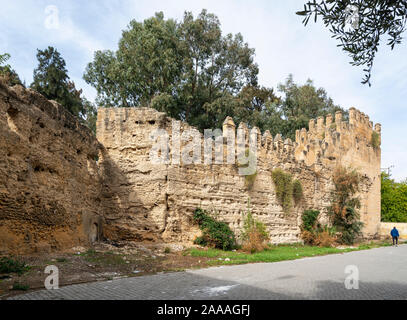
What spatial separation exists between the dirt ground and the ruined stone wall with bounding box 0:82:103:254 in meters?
0.51

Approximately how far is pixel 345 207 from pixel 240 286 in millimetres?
14599

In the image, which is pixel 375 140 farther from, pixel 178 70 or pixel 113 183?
pixel 113 183

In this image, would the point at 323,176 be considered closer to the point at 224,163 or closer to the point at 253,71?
the point at 224,163

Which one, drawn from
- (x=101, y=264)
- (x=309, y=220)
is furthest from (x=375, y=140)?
(x=101, y=264)

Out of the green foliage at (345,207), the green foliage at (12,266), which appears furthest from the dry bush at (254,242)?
the green foliage at (12,266)

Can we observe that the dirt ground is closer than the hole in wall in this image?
Yes

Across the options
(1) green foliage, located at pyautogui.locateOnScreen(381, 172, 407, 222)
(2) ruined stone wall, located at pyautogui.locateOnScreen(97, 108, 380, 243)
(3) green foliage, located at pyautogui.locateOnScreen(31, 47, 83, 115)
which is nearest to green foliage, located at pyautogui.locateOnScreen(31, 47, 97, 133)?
(3) green foliage, located at pyautogui.locateOnScreen(31, 47, 83, 115)

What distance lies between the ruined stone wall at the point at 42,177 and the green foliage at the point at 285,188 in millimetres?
8093

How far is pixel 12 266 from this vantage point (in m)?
6.68

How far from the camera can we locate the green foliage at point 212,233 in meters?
12.1

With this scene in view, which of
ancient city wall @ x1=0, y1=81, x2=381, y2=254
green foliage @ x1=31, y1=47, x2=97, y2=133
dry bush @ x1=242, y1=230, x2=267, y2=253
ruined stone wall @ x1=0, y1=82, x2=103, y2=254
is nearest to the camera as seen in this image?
ruined stone wall @ x1=0, y1=82, x2=103, y2=254

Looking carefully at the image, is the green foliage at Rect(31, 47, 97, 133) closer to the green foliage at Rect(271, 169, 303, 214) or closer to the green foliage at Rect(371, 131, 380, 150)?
the green foliage at Rect(271, 169, 303, 214)

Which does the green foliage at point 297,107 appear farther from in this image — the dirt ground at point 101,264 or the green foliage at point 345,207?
the dirt ground at point 101,264

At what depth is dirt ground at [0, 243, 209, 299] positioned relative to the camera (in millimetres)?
6201
